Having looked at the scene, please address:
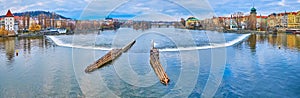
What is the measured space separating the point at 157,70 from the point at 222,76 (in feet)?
5.33

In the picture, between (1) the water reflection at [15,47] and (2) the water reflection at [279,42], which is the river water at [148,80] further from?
(2) the water reflection at [279,42]

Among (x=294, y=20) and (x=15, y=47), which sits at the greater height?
(x=294, y=20)

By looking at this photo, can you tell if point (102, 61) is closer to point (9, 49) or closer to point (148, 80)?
point (148, 80)

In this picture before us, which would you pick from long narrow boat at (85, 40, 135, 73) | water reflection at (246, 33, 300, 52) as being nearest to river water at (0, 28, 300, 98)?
long narrow boat at (85, 40, 135, 73)

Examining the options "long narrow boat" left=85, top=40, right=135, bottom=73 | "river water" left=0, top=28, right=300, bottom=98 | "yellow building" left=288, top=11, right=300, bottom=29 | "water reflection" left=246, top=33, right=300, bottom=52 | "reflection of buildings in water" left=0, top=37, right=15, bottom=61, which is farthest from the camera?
"yellow building" left=288, top=11, right=300, bottom=29

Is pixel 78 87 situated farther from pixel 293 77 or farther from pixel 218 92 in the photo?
pixel 293 77

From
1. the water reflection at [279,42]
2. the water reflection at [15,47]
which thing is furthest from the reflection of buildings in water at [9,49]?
the water reflection at [279,42]

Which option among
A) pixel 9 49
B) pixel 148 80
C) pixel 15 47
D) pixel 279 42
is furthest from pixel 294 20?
pixel 148 80

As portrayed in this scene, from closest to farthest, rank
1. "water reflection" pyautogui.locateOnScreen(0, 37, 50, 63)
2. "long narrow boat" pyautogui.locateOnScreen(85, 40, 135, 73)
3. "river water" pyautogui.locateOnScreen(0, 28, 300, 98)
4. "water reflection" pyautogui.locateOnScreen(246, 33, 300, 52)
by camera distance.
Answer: "river water" pyautogui.locateOnScreen(0, 28, 300, 98) → "long narrow boat" pyautogui.locateOnScreen(85, 40, 135, 73) → "water reflection" pyautogui.locateOnScreen(0, 37, 50, 63) → "water reflection" pyautogui.locateOnScreen(246, 33, 300, 52)

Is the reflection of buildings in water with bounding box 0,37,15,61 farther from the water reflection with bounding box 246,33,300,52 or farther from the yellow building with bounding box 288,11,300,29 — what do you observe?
the yellow building with bounding box 288,11,300,29

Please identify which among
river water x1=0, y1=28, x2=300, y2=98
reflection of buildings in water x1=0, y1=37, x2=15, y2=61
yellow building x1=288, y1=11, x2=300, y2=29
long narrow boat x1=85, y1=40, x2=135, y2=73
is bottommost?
river water x1=0, y1=28, x2=300, y2=98

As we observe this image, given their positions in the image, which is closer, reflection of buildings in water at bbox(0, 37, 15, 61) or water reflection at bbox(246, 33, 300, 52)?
reflection of buildings in water at bbox(0, 37, 15, 61)

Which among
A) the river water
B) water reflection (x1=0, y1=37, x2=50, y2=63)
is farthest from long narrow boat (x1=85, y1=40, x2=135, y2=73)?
water reflection (x1=0, y1=37, x2=50, y2=63)

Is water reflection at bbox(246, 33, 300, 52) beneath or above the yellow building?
beneath
